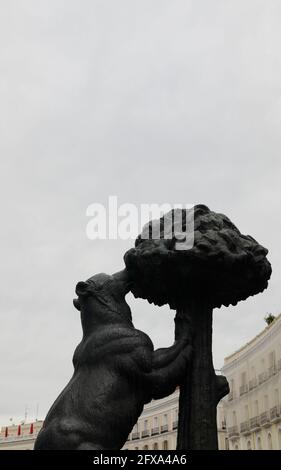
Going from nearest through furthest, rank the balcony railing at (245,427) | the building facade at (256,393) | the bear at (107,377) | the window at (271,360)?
the bear at (107,377) → the building facade at (256,393) → the window at (271,360) → the balcony railing at (245,427)

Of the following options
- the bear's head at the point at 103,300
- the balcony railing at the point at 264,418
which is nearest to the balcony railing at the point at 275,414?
the balcony railing at the point at 264,418

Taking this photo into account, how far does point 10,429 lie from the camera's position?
7612 cm

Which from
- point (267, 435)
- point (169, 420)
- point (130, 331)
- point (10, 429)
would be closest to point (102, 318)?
point (130, 331)

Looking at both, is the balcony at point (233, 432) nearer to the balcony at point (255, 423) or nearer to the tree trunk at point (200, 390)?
the balcony at point (255, 423)

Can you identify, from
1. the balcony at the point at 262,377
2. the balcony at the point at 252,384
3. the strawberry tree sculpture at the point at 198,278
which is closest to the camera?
the strawberry tree sculpture at the point at 198,278

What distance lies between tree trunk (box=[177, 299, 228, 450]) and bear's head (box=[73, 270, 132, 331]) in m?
0.52

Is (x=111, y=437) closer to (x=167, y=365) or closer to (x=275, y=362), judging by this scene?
(x=167, y=365)

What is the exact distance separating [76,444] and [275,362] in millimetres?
36893

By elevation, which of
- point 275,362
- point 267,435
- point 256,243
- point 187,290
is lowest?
point 187,290

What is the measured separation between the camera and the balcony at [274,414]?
39938 millimetres

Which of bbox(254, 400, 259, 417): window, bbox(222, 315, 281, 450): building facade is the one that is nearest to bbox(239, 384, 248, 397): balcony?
bbox(222, 315, 281, 450): building facade

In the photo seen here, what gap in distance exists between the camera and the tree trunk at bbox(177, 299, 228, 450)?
208 inches

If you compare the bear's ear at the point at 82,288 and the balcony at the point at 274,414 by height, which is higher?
the balcony at the point at 274,414

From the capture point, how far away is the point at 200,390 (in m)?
5.44
